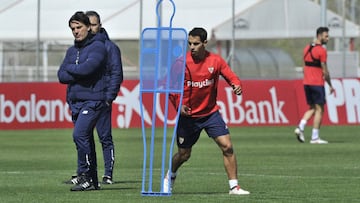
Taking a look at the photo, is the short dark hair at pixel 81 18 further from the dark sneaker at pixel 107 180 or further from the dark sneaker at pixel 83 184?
the dark sneaker at pixel 107 180

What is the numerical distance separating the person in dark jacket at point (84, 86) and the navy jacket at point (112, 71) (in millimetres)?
135

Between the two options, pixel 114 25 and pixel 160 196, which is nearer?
pixel 160 196

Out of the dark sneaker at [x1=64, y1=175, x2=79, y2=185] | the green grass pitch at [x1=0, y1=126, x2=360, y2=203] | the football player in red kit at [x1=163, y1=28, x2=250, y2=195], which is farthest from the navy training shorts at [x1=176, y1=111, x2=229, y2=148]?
the dark sneaker at [x1=64, y1=175, x2=79, y2=185]

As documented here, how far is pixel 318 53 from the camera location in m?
25.9

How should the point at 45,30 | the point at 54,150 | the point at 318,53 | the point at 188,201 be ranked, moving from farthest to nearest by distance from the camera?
1. the point at 45,30
2. the point at 318,53
3. the point at 54,150
4. the point at 188,201

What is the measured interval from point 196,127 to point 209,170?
440cm

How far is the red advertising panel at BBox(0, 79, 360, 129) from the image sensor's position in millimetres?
31281

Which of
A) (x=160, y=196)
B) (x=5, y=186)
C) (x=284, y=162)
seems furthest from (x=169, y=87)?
(x=284, y=162)

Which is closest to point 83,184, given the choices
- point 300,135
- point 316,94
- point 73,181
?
point 73,181

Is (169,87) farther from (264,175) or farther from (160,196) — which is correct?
(264,175)

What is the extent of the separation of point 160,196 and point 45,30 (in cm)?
2728

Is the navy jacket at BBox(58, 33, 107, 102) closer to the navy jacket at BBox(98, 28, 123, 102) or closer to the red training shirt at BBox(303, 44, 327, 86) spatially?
the navy jacket at BBox(98, 28, 123, 102)

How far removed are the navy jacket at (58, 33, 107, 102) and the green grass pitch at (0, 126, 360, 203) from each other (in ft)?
3.85

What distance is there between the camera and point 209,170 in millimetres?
18734
